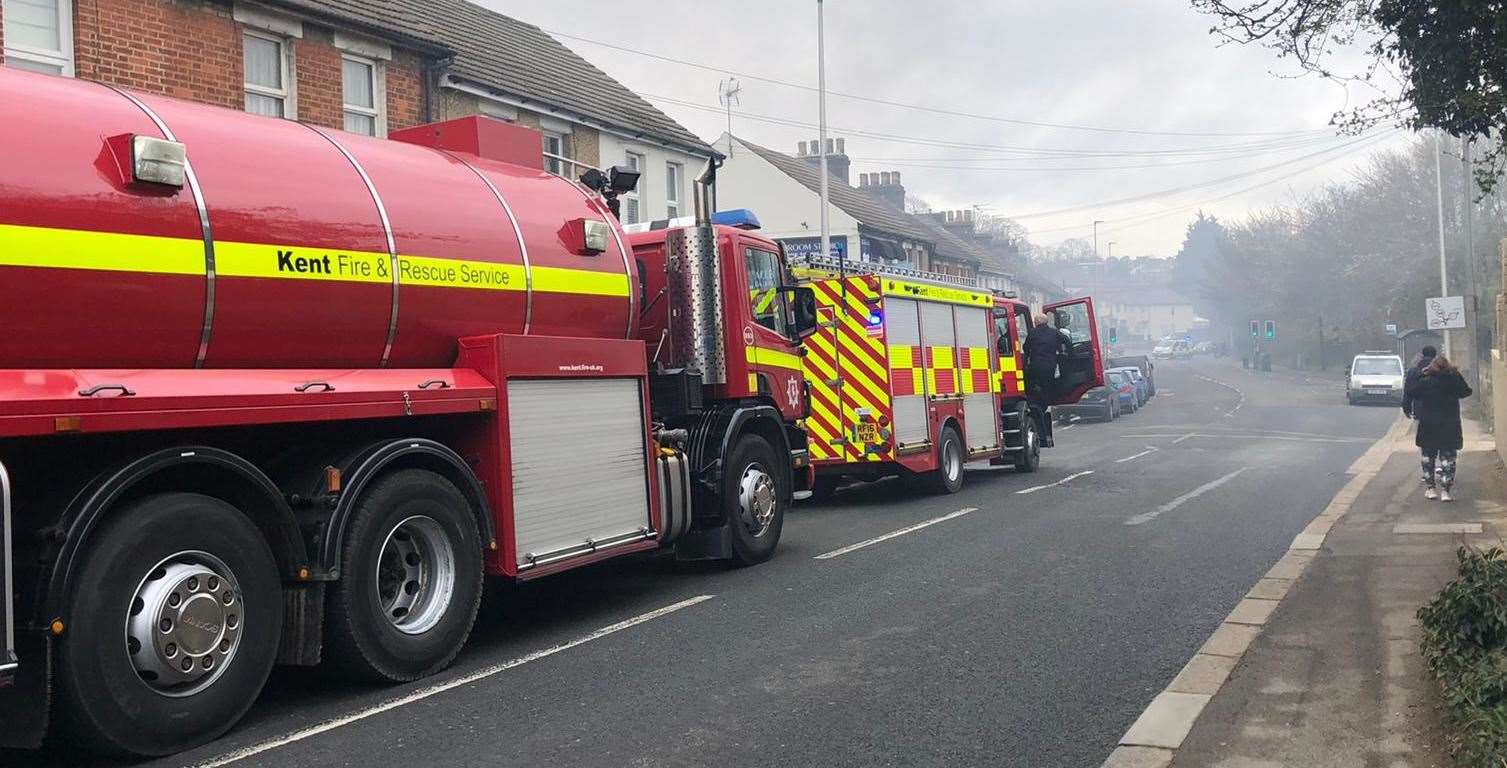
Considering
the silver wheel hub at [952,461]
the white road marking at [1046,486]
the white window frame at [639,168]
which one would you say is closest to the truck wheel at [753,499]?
the silver wheel hub at [952,461]

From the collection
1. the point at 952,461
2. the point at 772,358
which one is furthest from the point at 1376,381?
the point at 772,358

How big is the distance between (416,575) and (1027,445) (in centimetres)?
1366

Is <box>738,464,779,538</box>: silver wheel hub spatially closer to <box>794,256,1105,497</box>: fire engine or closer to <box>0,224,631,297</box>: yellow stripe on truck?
<box>0,224,631,297</box>: yellow stripe on truck

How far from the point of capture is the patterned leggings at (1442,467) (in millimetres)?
13930

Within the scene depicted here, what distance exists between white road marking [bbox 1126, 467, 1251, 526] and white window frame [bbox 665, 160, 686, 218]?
1301cm

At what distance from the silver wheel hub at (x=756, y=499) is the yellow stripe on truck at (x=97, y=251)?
5285 millimetres

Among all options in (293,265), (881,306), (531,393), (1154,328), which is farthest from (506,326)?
(1154,328)

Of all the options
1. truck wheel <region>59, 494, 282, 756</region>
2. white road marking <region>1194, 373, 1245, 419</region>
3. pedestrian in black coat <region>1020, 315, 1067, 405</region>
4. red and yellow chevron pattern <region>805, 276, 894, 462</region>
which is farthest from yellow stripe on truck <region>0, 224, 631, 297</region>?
white road marking <region>1194, 373, 1245, 419</region>

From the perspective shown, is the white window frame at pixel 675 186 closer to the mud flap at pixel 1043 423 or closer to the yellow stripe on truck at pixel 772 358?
the mud flap at pixel 1043 423

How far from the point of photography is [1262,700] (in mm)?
5656

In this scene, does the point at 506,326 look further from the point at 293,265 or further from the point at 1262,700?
the point at 1262,700

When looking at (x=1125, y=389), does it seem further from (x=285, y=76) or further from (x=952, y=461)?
(x=285, y=76)

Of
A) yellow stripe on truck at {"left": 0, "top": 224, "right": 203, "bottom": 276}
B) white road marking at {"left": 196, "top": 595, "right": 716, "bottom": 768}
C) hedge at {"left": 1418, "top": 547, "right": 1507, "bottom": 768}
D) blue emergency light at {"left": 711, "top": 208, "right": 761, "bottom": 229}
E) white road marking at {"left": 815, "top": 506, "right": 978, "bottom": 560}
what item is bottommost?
white road marking at {"left": 815, "top": 506, "right": 978, "bottom": 560}

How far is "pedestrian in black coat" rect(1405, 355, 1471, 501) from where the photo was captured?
1393 centimetres
